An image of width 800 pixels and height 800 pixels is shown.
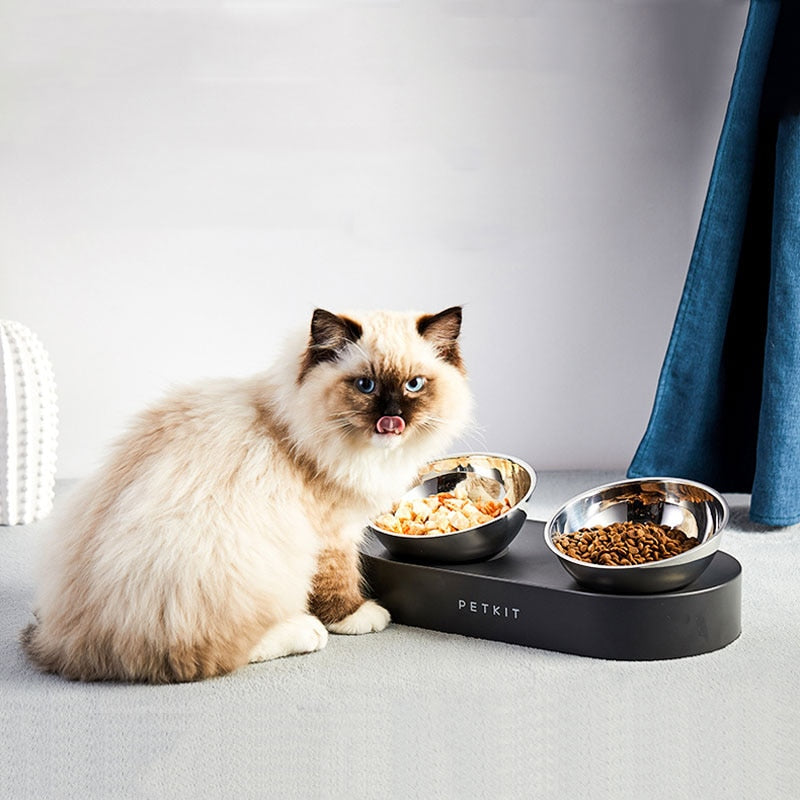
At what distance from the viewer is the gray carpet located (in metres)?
1.25

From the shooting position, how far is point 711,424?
8.29 feet

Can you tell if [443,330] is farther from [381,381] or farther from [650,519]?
[650,519]

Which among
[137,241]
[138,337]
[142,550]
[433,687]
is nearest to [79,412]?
[138,337]

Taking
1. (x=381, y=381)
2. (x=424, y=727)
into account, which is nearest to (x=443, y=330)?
(x=381, y=381)

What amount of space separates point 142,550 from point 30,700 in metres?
0.28

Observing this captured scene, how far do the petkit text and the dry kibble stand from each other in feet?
0.43

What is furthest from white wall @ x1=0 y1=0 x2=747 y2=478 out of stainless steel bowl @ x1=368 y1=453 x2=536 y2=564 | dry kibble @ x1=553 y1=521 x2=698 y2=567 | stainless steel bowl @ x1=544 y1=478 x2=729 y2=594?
dry kibble @ x1=553 y1=521 x2=698 y2=567

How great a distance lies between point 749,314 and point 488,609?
1.21 m

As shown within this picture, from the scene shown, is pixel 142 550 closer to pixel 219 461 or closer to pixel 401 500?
pixel 219 461

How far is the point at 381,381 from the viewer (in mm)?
1596

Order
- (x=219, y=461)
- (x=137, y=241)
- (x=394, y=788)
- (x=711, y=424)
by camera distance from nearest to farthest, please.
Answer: (x=394, y=788)
(x=219, y=461)
(x=711, y=424)
(x=137, y=241)

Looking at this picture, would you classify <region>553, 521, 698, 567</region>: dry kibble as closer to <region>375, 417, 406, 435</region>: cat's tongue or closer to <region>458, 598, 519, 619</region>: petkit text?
<region>458, 598, 519, 619</region>: petkit text

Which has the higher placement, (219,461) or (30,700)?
(219,461)

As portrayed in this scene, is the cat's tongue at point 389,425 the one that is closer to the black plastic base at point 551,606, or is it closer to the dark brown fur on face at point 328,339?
the dark brown fur on face at point 328,339
